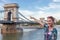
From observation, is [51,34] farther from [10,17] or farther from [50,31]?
[10,17]

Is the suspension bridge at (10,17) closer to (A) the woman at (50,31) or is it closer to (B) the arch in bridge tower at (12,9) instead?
(B) the arch in bridge tower at (12,9)

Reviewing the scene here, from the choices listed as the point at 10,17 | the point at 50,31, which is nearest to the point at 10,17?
the point at 10,17

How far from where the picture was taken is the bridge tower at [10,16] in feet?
126

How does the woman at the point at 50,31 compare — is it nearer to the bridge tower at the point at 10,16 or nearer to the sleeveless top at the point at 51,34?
the sleeveless top at the point at 51,34

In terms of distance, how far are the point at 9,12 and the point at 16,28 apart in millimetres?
4636

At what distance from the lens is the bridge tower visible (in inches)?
1517

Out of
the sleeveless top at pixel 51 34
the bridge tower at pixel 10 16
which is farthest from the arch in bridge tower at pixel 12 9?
the sleeveless top at pixel 51 34

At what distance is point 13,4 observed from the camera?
135 ft

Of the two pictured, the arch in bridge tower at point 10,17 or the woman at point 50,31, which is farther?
the arch in bridge tower at point 10,17

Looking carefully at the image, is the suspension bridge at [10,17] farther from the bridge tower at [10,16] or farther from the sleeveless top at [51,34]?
the sleeveless top at [51,34]

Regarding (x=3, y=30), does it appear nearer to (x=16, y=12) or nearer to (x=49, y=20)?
(x=16, y=12)

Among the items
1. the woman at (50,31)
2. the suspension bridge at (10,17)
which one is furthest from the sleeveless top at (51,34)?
the suspension bridge at (10,17)

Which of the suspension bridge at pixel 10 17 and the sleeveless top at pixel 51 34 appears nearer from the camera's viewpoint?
the sleeveless top at pixel 51 34

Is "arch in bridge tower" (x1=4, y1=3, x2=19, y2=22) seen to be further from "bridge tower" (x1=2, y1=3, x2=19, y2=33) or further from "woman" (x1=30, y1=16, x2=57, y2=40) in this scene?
"woman" (x1=30, y1=16, x2=57, y2=40)
